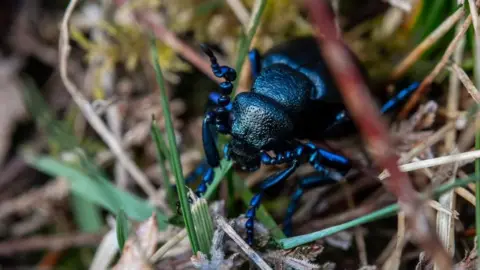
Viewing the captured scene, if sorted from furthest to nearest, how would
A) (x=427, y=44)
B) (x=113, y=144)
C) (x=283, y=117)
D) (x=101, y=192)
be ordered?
(x=113, y=144) → (x=101, y=192) → (x=427, y=44) → (x=283, y=117)

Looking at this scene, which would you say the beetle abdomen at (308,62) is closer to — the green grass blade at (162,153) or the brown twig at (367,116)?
the green grass blade at (162,153)

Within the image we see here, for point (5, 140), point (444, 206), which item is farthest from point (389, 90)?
point (5, 140)

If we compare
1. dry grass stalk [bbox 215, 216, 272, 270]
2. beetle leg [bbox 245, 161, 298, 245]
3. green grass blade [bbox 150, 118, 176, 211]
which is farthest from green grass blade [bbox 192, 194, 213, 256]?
green grass blade [bbox 150, 118, 176, 211]

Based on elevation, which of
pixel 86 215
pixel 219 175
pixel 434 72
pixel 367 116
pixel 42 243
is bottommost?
pixel 42 243

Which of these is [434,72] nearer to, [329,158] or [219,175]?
[329,158]

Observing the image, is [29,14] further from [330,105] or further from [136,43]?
[330,105]

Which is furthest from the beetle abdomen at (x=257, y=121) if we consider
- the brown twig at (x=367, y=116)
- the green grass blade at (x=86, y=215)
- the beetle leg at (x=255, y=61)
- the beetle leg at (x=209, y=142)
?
the green grass blade at (x=86, y=215)

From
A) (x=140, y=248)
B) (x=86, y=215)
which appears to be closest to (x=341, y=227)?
(x=140, y=248)
